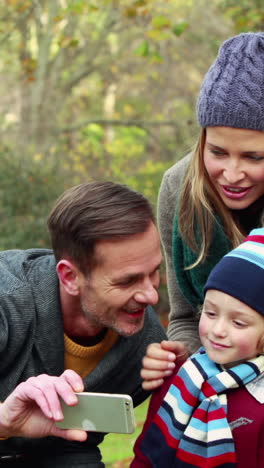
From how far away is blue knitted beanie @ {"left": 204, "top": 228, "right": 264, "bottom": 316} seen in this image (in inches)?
102

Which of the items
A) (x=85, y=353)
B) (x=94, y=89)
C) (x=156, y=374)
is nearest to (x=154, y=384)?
(x=156, y=374)

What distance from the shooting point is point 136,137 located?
21688 mm

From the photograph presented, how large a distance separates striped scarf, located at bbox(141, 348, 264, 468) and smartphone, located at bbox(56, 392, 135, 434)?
233 mm

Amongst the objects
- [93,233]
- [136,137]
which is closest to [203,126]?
[93,233]

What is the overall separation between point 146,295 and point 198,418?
1.83ft

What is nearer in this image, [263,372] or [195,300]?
[263,372]

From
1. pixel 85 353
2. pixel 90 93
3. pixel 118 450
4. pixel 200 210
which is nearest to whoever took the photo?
pixel 200 210

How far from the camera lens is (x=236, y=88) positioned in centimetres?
299

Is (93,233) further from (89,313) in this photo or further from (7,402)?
(7,402)

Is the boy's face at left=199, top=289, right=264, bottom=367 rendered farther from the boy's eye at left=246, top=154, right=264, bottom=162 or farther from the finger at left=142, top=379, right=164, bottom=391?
the boy's eye at left=246, top=154, right=264, bottom=162

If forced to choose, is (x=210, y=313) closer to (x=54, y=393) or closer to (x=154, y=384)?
(x=154, y=384)

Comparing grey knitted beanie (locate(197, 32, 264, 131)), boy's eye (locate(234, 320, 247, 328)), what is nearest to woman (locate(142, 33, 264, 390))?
grey knitted beanie (locate(197, 32, 264, 131))

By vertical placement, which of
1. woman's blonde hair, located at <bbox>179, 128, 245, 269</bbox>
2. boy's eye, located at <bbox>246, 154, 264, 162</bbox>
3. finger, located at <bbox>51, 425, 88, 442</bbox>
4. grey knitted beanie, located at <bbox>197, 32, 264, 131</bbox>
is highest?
grey knitted beanie, located at <bbox>197, 32, 264, 131</bbox>

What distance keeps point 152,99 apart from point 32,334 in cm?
1811
